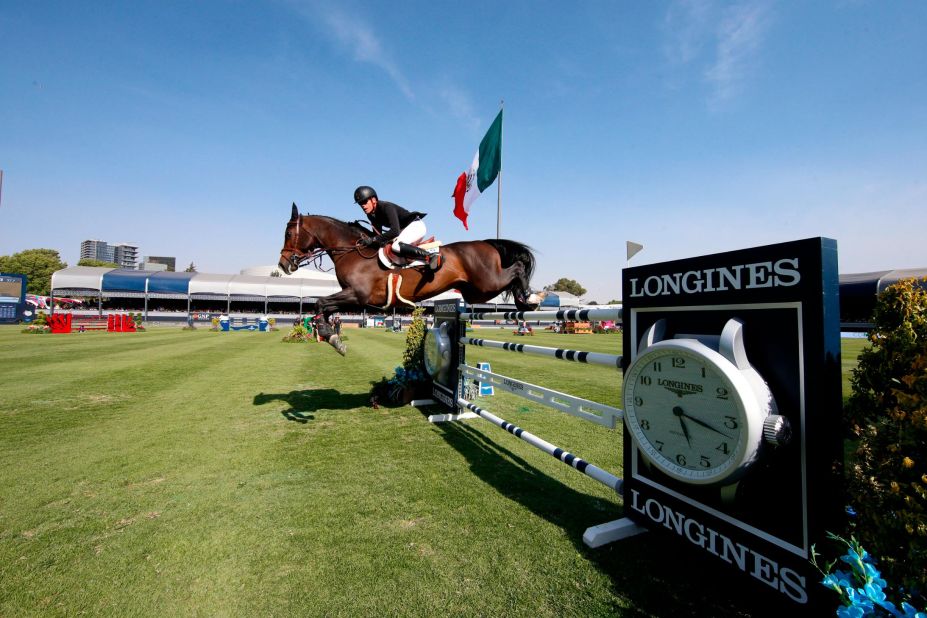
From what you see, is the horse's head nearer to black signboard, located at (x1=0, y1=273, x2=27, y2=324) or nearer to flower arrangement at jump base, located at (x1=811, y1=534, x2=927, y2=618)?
flower arrangement at jump base, located at (x1=811, y1=534, x2=927, y2=618)

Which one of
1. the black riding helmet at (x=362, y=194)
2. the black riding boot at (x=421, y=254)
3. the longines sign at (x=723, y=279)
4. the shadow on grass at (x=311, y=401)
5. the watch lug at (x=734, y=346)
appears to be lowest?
the shadow on grass at (x=311, y=401)

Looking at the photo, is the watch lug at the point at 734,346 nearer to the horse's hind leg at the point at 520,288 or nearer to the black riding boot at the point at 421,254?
the black riding boot at the point at 421,254

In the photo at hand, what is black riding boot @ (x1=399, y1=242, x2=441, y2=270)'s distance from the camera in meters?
4.36

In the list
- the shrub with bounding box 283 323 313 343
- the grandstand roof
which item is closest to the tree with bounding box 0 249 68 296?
the grandstand roof

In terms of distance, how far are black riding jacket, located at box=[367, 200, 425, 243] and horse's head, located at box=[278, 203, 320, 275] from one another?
2.63ft

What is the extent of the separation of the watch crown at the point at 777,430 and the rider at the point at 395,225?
3400 mm

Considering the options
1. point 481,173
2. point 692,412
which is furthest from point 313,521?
point 481,173

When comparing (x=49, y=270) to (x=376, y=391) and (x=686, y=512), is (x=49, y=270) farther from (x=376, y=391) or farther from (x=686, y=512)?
(x=686, y=512)

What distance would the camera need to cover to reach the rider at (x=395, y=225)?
14.6 feet

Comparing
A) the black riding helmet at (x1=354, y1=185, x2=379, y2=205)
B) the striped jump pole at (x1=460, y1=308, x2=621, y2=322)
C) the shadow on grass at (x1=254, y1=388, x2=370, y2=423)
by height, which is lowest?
the shadow on grass at (x1=254, y1=388, x2=370, y2=423)

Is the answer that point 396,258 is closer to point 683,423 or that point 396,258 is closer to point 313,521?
point 313,521

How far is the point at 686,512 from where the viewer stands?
218 cm

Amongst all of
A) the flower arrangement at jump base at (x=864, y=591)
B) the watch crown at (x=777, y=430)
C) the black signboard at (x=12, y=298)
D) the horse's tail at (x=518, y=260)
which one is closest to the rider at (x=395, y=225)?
the horse's tail at (x=518, y=260)

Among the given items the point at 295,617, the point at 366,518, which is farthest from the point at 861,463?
the point at 366,518
